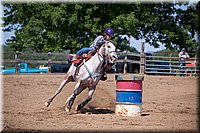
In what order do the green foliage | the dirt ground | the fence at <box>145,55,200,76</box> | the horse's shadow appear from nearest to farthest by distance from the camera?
the dirt ground, the horse's shadow, the fence at <box>145,55,200,76</box>, the green foliage

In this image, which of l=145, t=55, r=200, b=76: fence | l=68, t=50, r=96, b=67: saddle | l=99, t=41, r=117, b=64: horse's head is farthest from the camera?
l=145, t=55, r=200, b=76: fence

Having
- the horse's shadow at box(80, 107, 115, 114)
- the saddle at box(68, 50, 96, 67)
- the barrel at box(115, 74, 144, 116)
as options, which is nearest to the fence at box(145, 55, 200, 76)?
the horse's shadow at box(80, 107, 115, 114)

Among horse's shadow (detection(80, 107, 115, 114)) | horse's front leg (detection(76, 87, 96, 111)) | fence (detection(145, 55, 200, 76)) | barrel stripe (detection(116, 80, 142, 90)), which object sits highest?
fence (detection(145, 55, 200, 76))

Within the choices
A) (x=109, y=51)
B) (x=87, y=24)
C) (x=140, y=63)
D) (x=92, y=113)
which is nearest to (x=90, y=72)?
(x=109, y=51)

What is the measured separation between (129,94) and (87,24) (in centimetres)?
2001

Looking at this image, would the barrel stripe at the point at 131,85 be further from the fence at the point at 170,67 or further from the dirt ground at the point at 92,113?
the fence at the point at 170,67

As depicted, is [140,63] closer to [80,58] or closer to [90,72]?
[80,58]

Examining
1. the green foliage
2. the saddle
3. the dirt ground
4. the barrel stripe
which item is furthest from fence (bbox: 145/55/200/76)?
the barrel stripe

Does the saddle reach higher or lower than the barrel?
higher

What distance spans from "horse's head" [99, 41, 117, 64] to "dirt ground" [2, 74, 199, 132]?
134cm

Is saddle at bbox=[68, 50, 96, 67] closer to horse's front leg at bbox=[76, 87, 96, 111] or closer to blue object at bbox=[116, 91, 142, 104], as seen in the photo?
horse's front leg at bbox=[76, 87, 96, 111]

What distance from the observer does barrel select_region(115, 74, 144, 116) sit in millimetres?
9312

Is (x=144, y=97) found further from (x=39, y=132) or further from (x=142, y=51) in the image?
(x=142, y=51)

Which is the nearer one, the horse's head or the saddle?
the horse's head
